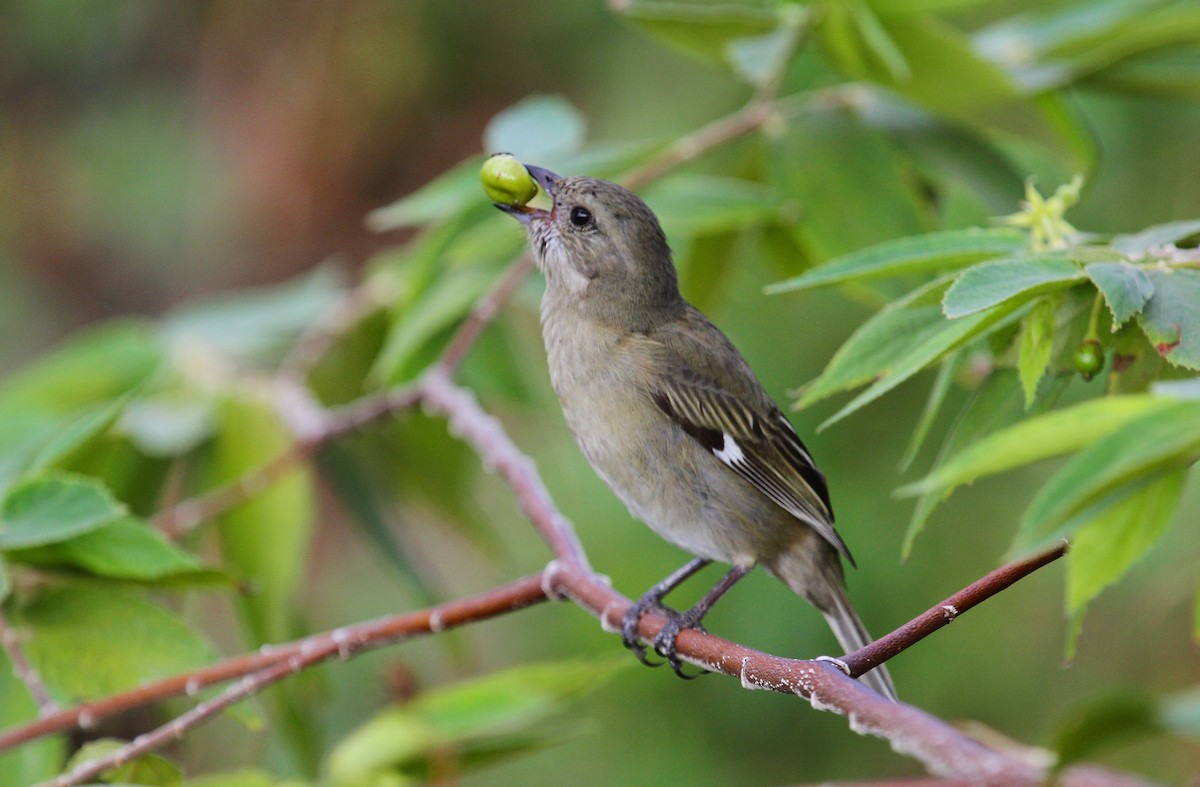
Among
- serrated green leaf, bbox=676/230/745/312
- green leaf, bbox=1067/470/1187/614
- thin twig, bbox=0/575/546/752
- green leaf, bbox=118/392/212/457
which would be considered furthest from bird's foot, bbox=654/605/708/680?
green leaf, bbox=118/392/212/457

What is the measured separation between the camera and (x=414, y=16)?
8039mm

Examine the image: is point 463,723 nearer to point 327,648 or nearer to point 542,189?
point 327,648

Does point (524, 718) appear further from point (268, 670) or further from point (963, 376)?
point (963, 376)

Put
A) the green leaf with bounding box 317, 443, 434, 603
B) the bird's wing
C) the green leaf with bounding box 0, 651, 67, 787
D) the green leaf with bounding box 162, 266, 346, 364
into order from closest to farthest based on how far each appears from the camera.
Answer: the green leaf with bounding box 0, 651, 67, 787
the bird's wing
the green leaf with bounding box 317, 443, 434, 603
the green leaf with bounding box 162, 266, 346, 364

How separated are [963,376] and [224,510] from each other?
1.82 metres

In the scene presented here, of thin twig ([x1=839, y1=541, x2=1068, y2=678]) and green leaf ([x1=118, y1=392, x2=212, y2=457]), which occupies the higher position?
green leaf ([x1=118, y1=392, x2=212, y2=457])

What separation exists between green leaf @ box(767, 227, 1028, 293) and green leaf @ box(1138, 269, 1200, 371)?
27 cm

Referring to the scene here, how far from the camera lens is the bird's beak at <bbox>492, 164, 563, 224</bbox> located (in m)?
2.83

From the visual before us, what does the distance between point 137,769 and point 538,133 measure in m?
1.71

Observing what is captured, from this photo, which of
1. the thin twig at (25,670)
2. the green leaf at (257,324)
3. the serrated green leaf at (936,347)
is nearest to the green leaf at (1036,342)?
the serrated green leaf at (936,347)

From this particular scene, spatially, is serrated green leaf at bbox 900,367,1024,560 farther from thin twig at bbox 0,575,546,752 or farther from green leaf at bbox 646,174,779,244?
green leaf at bbox 646,174,779,244

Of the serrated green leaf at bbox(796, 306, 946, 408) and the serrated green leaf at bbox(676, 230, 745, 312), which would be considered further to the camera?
the serrated green leaf at bbox(676, 230, 745, 312)

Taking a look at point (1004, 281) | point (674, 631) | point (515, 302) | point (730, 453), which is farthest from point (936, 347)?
point (515, 302)

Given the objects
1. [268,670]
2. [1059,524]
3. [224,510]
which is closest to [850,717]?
[1059,524]
